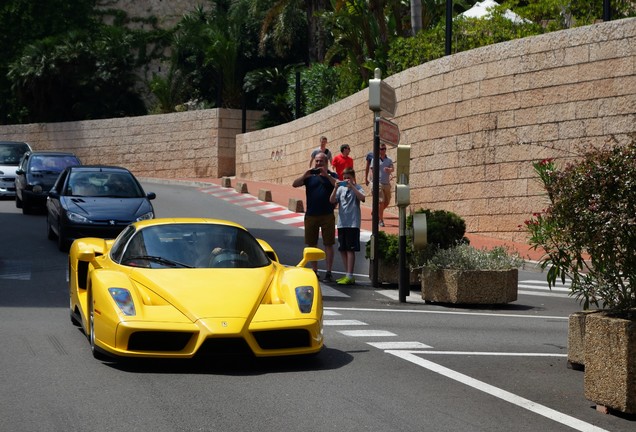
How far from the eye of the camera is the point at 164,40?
56719mm

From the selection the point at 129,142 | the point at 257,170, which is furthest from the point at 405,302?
the point at 129,142

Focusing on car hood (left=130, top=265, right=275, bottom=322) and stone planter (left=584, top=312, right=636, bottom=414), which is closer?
stone planter (left=584, top=312, right=636, bottom=414)

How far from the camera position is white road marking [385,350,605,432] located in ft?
25.3

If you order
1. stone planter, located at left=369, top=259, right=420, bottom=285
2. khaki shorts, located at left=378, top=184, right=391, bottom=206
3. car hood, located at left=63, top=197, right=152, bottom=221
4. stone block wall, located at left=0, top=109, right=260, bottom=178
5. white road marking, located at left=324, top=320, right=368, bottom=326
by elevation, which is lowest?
white road marking, located at left=324, top=320, right=368, bottom=326

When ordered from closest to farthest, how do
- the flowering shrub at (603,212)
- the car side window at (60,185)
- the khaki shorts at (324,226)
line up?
the flowering shrub at (603,212), the khaki shorts at (324,226), the car side window at (60,185)

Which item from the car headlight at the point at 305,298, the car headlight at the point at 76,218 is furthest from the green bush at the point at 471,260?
the car headlight at the point at 76,218

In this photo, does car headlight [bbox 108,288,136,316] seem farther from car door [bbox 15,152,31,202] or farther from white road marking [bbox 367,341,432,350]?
car door [bbox 15,152,31,202]

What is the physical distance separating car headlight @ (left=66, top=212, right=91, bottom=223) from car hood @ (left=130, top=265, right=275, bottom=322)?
9.68 m

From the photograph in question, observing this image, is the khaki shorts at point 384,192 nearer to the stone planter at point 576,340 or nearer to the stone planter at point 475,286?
the stone planter at point 475,286

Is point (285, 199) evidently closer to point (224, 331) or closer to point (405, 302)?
point (405, 302)

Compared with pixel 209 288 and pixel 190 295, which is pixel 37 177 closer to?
pixel 209 288

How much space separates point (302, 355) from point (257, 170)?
32.4 meters

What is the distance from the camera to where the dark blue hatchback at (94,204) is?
19.6 meters

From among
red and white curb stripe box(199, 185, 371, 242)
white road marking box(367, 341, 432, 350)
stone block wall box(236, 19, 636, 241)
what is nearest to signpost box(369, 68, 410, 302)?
stone block wall box(236, 19, 636, 241)
